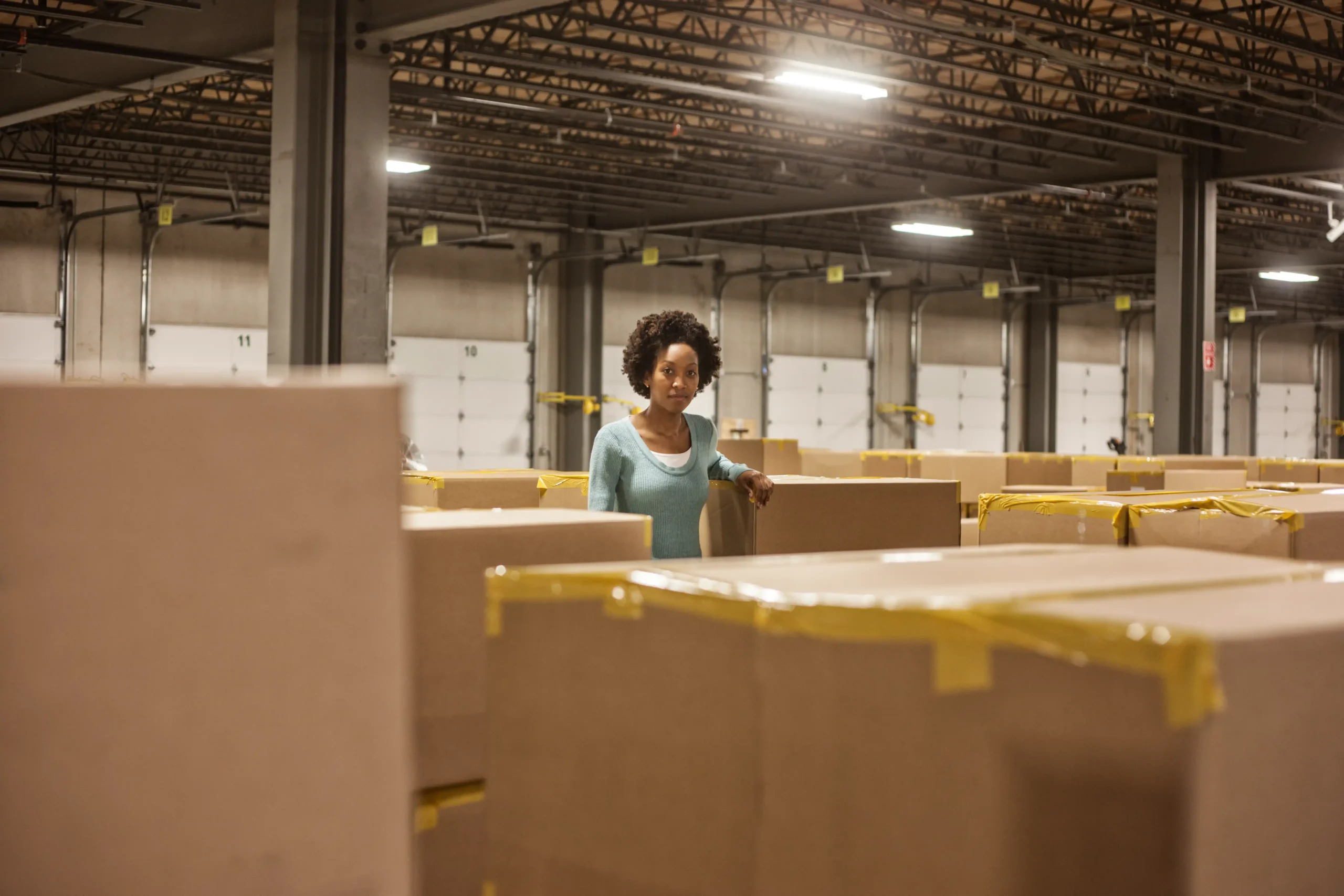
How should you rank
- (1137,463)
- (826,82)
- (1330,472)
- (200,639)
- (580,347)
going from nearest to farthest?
(200,639)
(1330,472)
(826,82)
(1137,463)
(580,347)

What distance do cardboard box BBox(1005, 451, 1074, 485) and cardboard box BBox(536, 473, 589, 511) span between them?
575 cm

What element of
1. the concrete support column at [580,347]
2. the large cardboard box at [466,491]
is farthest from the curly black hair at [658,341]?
the concrete support column at [580,347]

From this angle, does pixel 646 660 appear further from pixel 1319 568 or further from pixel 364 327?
pixel 364 327

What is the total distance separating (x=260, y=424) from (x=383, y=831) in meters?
0.48

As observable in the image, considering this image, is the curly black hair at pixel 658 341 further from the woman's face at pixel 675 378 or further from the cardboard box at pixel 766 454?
the cardboard box at pixel 766 454

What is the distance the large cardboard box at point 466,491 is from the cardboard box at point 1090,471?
6.34 metres

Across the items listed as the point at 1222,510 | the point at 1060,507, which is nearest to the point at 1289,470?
the point at 1060,507

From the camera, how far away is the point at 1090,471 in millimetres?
10336

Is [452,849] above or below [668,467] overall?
below

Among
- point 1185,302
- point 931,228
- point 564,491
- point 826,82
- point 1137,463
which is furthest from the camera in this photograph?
point 931,228

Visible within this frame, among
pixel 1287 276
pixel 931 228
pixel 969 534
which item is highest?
pixel 1287 276

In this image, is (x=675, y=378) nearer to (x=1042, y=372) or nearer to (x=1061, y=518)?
(x=1061, y=518)

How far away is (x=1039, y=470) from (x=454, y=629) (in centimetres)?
838

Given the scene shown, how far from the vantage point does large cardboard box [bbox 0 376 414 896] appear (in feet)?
4.50
